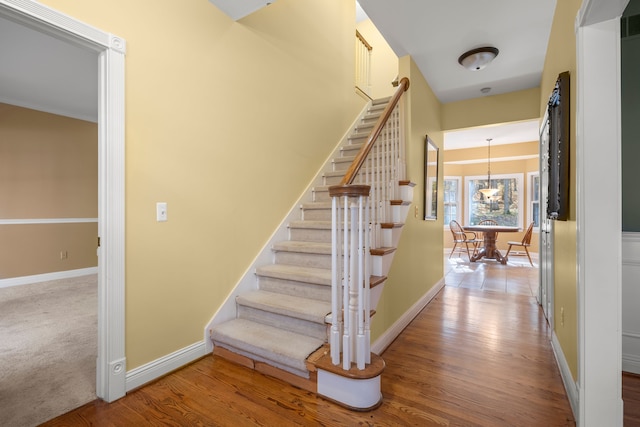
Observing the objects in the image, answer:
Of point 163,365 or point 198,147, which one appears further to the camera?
point 198,147

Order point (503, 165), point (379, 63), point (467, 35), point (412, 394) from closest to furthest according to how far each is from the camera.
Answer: point (412, 394)
point (467, 35)
point (379, 63)
point (503, 165)

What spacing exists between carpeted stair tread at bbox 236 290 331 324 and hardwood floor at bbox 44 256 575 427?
44 centimetres

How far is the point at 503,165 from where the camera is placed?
7.86 meters

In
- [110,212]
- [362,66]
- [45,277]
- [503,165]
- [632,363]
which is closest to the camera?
[110,212]

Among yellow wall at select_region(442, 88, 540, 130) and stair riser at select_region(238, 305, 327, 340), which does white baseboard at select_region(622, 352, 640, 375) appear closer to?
stair riser at select_region(238, 305, 327, 340)

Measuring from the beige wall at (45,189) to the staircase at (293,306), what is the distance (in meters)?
4.28

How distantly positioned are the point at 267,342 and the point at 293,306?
12.3 inches

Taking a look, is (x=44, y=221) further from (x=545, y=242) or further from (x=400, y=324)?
(x=545, y=242)

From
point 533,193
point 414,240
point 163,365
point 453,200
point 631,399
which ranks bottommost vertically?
point 631,399

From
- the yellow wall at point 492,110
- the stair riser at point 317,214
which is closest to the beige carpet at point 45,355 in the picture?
the stair riser at point 317,214

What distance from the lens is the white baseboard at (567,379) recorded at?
1.59 m

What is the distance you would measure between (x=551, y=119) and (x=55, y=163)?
6579 millimetres

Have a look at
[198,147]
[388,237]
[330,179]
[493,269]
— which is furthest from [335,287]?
[493,269]

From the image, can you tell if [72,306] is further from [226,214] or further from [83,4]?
[83,4]
